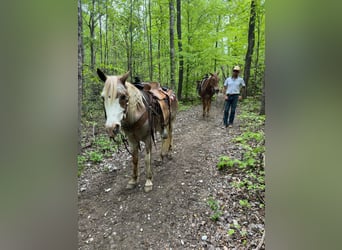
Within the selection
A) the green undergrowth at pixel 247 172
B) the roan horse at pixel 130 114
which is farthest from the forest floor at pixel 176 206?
the roan horse at pixel 130 114

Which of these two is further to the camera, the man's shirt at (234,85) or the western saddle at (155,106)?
the man's shirt at (234,85)

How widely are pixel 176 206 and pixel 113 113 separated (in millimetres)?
1456

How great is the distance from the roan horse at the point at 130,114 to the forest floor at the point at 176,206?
0.35 metres

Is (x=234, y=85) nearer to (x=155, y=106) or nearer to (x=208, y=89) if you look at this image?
(x=208, y=89)

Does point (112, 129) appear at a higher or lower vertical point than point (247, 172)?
higher

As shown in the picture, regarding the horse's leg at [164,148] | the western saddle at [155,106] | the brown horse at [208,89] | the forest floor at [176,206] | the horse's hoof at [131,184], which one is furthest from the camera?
the brown horse at [208,89]

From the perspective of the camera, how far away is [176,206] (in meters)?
2.76

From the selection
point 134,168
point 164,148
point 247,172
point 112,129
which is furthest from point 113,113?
point 247,172

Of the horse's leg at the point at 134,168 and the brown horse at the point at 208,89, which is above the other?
the brown horse at the point at 208,89

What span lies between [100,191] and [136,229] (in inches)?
42.7

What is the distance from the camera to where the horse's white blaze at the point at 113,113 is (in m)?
2.19

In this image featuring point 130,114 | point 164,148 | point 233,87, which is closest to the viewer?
point 130,114

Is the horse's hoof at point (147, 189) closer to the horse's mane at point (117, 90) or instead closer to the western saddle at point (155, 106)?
the western saddle at point (155, 106)
